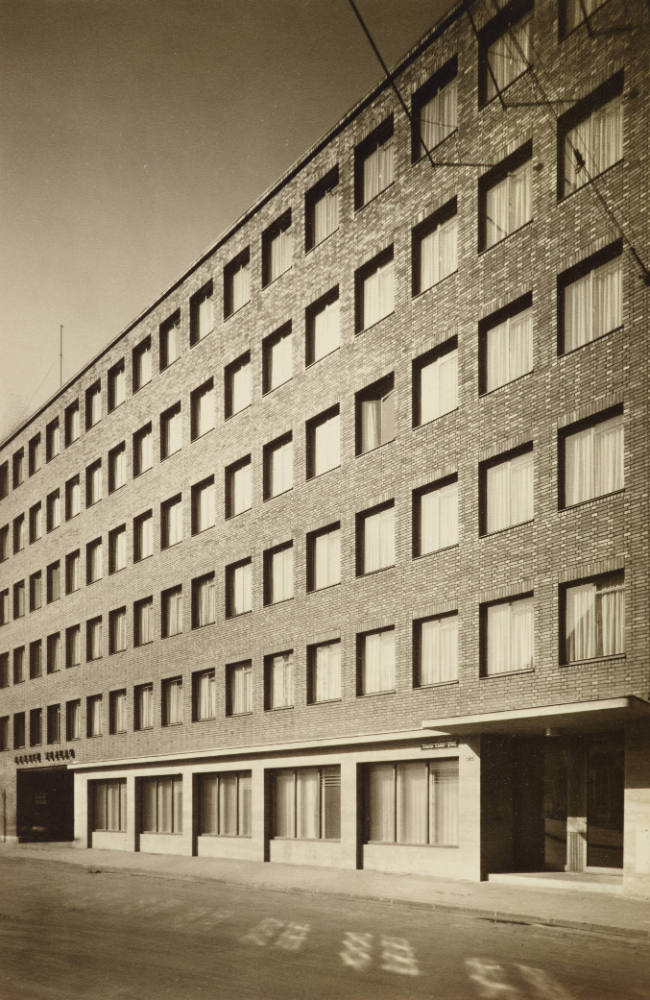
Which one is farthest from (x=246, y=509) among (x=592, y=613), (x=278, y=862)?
(x=592, y=613)

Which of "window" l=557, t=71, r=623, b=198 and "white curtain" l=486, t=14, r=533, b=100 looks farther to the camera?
"white curtain" l=486, t=14, r=533, b=100

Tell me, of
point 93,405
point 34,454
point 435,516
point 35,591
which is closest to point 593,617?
point 435,516

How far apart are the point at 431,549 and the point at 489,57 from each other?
1133cm

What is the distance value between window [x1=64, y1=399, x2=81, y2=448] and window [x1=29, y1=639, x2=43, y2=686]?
9627 millimetres

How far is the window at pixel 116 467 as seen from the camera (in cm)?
4272

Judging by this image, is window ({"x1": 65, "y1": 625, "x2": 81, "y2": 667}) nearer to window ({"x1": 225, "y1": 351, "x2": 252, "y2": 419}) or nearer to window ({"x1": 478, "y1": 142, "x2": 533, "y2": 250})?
window ({"x1": 225, "y1": 351, "x2": 252, "y2": 419})

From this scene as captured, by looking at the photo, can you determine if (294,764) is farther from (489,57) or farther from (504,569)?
(489,57)

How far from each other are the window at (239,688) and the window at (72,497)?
1533cm

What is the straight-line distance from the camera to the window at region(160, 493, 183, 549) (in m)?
38.1

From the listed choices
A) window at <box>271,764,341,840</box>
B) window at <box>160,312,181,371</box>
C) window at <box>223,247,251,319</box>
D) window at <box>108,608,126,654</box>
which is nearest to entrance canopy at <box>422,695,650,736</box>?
window at <box>271,764,341,840</box>

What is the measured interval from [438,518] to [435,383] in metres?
3.27

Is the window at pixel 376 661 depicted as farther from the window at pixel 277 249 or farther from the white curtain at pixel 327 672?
the window at pixel 277 249

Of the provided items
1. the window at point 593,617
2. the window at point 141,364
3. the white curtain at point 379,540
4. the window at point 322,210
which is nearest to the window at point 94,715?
the window at point 141,364

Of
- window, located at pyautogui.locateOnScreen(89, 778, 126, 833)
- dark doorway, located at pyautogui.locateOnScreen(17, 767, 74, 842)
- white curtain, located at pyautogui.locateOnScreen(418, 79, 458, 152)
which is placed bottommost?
dark doorway, located at pyautogui.locateOnScreen(17, 767, 74, 842)
